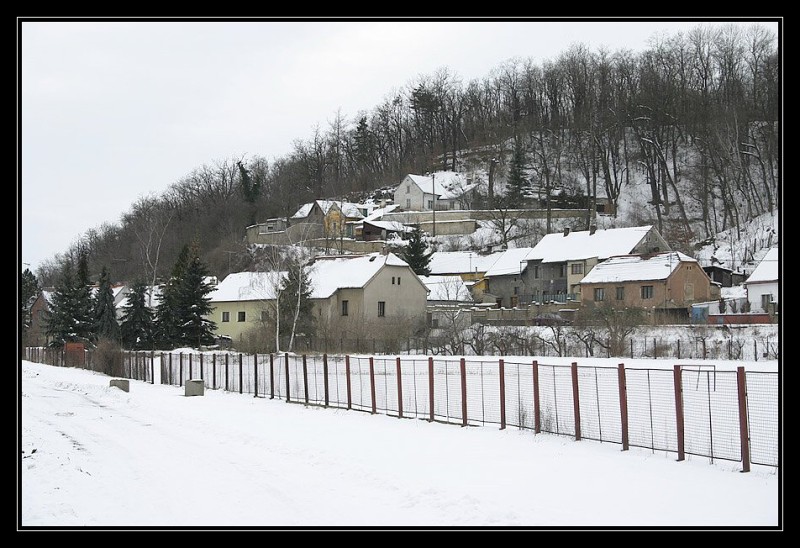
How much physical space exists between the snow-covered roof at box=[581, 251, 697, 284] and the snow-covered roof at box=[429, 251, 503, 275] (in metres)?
22.2

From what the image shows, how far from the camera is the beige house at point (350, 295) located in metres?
70.5

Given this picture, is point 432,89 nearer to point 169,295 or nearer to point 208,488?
point 169,295

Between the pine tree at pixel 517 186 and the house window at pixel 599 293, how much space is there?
122 ft

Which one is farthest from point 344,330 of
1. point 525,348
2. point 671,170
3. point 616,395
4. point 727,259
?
point 671,170

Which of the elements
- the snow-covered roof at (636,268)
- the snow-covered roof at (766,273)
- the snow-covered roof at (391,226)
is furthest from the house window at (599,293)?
the snow-covered roof at (391,226)

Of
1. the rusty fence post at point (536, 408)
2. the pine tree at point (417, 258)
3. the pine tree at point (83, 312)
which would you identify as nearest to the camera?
the rusty fence post at point (536, 408)

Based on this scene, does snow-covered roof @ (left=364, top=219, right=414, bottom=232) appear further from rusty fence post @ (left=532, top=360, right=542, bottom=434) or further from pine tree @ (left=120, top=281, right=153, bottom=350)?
rusty fence post @ (left=532, top=360, right=542, bottom=434)

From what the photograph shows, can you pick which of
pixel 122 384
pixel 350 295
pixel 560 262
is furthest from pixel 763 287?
pixel 122 384

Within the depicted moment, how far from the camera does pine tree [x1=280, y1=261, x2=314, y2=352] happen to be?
60438mm

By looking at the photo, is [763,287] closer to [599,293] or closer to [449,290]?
[599,293]

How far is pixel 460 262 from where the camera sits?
4026 inches

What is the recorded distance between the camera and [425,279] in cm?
8944

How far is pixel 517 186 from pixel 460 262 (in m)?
17.2

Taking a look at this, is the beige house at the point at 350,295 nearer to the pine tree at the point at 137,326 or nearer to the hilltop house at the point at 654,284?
the pine tree at the point at 137,326
